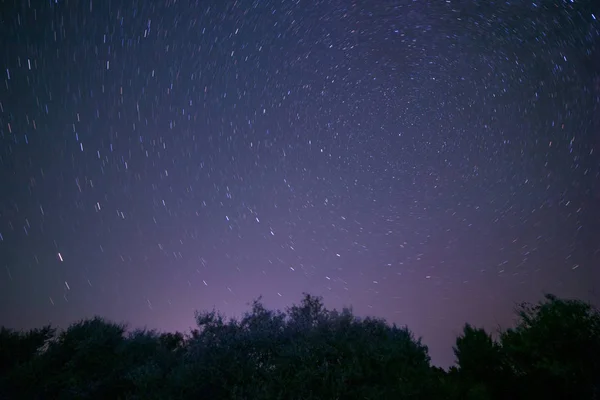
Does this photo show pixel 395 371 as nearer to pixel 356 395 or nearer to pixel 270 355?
pixel 356 395

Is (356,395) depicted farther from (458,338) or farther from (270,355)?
(458,338)

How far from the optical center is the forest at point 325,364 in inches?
520

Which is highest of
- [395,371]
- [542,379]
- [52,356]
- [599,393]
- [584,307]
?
[52,356]

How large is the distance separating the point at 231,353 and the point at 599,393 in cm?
1539

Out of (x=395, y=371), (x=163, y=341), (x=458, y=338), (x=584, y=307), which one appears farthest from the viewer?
(x=163, y=341)

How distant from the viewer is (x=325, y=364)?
48.0 feet

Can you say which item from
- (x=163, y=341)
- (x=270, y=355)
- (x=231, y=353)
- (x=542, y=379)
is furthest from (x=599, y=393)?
(x=163, y=341)

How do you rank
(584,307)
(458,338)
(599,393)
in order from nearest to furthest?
(599,393), (584,307), (458,338)

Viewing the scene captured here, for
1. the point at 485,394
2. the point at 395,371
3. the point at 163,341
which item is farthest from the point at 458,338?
the point at 163,341

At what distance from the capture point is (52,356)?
21.4m

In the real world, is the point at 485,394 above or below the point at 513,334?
below

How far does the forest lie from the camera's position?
13.2 m

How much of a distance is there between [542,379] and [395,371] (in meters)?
6.17

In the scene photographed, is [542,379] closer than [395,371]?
Yes
